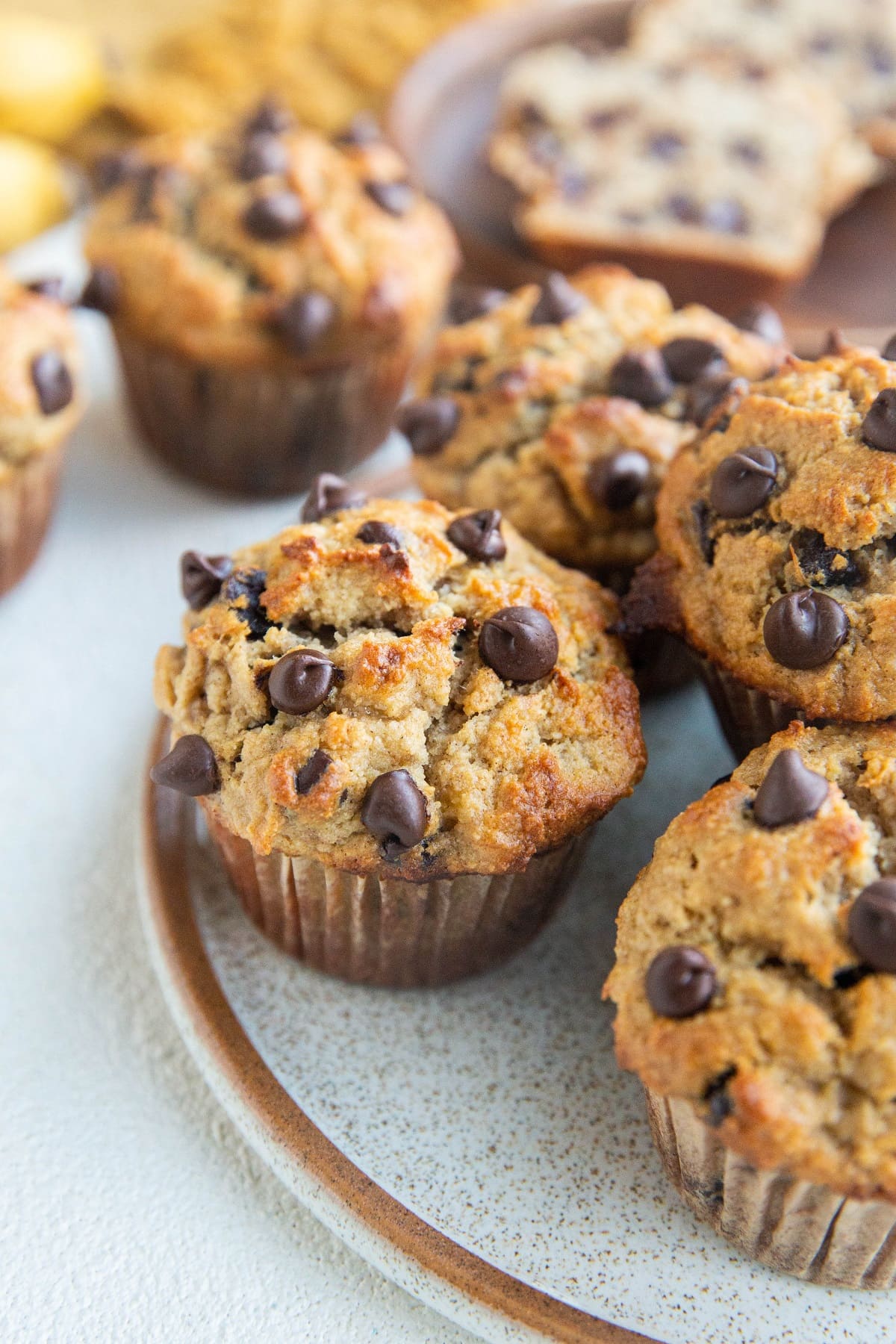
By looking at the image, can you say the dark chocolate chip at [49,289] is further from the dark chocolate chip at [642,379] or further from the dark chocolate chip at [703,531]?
the dark chocolate chip at [703,531]

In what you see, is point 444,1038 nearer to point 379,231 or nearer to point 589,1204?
point 589,1204

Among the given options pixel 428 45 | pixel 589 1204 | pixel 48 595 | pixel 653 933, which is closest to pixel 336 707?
pixel 653 933

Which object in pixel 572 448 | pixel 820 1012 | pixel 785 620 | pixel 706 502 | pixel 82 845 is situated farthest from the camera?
pixel 82 845

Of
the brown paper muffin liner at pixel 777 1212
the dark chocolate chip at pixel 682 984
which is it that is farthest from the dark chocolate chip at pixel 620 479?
the brown paper muffin liner at pixel 777 1212

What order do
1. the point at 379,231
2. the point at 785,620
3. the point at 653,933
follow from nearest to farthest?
1. the point at 653,933
2. the point at 785,620
3. the point at 379,231

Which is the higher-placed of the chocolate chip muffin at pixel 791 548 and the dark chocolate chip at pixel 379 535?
the dark chocolate chip at pixel 379 535

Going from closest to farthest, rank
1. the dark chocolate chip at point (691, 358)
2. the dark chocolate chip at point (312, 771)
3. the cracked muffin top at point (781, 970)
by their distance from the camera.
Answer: the cracked muffin top at point (781, 970) → the dark chocolate chip at point (312, 771) → the dark chocolate chip at point (691, 358)
